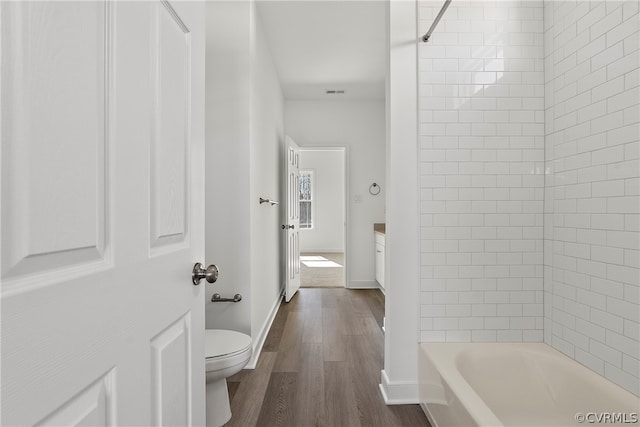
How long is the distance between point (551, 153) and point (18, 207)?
2.13 meters

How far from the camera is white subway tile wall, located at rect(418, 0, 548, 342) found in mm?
1869

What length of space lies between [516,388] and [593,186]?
1.02m

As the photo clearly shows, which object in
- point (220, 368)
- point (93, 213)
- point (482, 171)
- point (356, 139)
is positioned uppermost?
point (356, 139)

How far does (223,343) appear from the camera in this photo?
1783 millimetres

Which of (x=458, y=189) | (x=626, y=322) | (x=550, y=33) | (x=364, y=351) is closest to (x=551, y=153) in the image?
(x=458, y=189)

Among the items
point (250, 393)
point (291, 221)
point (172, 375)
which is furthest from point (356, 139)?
point (172, 375)

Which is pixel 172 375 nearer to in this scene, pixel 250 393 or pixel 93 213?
pixel 93 213

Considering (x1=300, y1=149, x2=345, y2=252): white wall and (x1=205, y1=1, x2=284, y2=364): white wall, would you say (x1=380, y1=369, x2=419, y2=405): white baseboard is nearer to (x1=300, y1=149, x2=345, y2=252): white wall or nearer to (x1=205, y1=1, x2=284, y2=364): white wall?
(x1=205, y1=1, x2=284, y2=364): white wall

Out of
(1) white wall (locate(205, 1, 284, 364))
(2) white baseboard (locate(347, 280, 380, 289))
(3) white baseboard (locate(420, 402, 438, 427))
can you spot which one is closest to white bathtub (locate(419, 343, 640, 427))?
(3) white baseboard (locate(420, 402, 438, 427))

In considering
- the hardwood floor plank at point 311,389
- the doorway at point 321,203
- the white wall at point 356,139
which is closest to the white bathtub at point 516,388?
the hardwood floor plank at point 311,389

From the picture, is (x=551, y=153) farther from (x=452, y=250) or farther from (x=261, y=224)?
(x=261, y=224)

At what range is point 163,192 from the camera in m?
0.76

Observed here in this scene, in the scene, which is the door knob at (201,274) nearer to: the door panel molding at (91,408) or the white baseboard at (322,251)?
the door panel molding at (91,408)

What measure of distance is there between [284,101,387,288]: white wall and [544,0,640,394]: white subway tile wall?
9.91 ft
